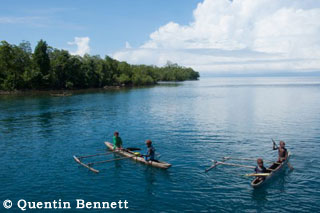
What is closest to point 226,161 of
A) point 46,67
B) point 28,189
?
point 28,189

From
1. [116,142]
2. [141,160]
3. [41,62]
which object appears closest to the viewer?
[141,160]

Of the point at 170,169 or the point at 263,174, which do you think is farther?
the point at 170,169

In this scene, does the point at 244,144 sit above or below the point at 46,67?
below

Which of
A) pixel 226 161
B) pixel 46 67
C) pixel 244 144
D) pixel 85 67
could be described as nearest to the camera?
pixel 226 161

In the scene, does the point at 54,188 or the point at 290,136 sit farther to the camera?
the point at 290,136

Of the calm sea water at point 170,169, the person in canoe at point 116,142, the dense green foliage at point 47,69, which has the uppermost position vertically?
the dense green foliage at point 47,69

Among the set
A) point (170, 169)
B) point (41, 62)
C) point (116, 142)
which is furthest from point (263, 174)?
point (41, 62)

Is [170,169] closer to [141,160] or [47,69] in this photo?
[141,160]

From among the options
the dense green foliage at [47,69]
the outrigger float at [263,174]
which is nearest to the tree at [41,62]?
the dense green foliage at [47,69]

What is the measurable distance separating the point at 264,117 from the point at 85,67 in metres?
128

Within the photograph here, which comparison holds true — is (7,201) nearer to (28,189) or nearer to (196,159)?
(28,189)

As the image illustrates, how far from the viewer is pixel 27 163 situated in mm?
26812

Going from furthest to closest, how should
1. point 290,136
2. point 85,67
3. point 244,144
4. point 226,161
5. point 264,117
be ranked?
point 85,67
point 264,117
point 290,136
point 244,144
point 226,161

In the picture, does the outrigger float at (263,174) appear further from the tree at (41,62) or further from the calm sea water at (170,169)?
the tree at (41,62)
